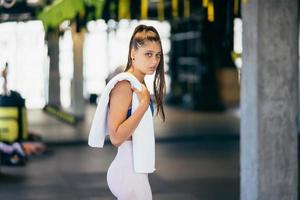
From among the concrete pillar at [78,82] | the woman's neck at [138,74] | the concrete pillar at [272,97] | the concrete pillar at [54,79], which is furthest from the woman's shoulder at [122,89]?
the concrete pillar at [54,79]

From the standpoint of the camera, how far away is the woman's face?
13.8 ft

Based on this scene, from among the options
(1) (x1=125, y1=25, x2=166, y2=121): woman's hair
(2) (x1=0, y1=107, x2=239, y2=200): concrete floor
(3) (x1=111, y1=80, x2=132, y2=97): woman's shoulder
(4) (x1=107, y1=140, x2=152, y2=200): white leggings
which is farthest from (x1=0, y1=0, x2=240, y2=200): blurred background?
(4) (x1=107, y1=140, x2=152, y2=200): white leggings

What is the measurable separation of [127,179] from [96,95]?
2379 centimetres

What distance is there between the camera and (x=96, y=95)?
27891mm

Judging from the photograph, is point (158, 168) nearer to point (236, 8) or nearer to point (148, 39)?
point (236, 8)

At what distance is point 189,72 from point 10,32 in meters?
6.48

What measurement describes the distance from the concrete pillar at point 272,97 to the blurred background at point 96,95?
0.62 meters

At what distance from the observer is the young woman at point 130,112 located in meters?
4.10

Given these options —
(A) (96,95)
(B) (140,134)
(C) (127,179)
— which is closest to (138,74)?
(B) (140,134)

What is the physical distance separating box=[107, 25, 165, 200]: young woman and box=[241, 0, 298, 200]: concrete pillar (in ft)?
10.0

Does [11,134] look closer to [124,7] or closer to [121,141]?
[124,7]

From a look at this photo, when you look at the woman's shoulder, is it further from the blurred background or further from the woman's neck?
the blurred background

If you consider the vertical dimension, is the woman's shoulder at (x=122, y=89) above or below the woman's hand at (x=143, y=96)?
above

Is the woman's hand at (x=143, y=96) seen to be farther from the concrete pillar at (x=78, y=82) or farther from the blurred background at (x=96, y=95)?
the concrete pillar at (x=78, y=82)
